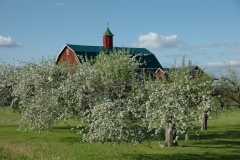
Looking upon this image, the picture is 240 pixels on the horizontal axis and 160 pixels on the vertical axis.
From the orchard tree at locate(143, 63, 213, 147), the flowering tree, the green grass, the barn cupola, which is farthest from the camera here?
the barn cupola

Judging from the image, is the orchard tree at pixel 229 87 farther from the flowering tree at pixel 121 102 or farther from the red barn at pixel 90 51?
the red barn at pixel 90 51

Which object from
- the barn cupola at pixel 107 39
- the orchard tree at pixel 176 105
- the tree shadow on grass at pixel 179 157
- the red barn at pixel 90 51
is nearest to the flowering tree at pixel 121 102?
the orchard tree at pixel 176 105

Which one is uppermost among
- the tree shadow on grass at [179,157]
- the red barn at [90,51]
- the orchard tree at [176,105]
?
the red barn at [90,51]

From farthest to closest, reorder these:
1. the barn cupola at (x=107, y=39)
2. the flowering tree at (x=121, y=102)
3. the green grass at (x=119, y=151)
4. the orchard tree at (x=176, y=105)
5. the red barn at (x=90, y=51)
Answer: the barn cupola at (x=107, y=39)
the red barn at (x=90, y=51)
the green grass at (x=119, y=151)
the flowering tree at (x=121, y=102)
the orchard tree at (x=176, y=105)

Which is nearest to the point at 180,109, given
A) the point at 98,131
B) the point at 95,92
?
the point at 98,131

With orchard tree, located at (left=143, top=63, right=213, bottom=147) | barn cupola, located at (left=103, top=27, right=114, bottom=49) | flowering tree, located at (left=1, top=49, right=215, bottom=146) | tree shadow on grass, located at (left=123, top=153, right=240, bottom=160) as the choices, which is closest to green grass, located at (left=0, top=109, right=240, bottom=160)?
tree shadow on grass, located at (left=123, top=153, right=240, bottom=160)

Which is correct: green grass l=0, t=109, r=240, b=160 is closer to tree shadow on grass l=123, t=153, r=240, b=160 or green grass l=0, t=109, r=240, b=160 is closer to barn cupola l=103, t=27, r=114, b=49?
tree shadow on grass l=123, t=153, r=240, b=160

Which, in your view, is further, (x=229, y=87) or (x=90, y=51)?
(x=90, y=51)

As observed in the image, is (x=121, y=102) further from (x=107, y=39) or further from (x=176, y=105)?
→ (x=107, y=39)

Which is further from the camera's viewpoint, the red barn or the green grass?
the red barn

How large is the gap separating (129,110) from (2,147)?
36.8ft

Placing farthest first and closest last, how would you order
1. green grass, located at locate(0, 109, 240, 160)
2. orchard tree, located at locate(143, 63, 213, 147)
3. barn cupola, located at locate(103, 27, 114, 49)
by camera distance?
1. barn cupola, located at locate(103, 27, 114, 49)
2. green grass, located at locate(0, 109, 240, 160)
3. orchard tree, located at locate(143, 63, 213, 147)

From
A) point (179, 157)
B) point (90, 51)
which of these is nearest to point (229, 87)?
point (179, 157)

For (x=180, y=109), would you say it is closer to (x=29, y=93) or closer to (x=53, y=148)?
(x=53, y=148)
